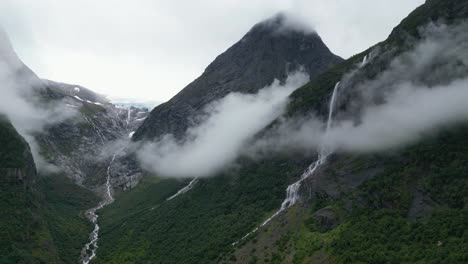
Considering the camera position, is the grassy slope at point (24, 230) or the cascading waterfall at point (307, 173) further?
the grassy slope at point (24, 230)

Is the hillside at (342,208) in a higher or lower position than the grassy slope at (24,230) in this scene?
lower

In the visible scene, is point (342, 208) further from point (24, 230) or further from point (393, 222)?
point (24, 230)

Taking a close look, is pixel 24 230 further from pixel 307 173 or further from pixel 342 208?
pixel 342 208

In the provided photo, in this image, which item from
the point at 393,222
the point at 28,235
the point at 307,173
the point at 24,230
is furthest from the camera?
the point at 24,230

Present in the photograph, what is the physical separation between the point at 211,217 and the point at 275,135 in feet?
137

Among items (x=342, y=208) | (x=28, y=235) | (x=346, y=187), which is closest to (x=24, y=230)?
(x=28, y=235)

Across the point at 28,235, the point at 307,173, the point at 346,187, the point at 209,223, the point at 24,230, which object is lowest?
the point at 346,187

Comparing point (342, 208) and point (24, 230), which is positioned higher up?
point (24, 230)

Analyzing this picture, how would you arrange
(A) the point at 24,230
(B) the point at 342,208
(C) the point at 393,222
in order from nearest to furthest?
(C) the point at 393,222 → (B) the point at 342,208 → (A) the point at 24,230

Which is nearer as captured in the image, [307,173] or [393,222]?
[393,222]

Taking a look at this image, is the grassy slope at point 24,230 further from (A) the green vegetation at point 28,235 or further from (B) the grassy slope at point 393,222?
(B) the grassy slope at point 393,222

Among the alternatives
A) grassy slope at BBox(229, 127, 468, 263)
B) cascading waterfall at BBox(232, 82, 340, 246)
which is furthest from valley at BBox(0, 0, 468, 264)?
cascading waterfall at BBox(232, 82, 340, 246)

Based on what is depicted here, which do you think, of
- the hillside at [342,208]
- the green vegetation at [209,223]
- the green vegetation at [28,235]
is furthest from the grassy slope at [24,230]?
the hillside at [342,208]

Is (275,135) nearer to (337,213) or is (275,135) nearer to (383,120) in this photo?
(383,120)
